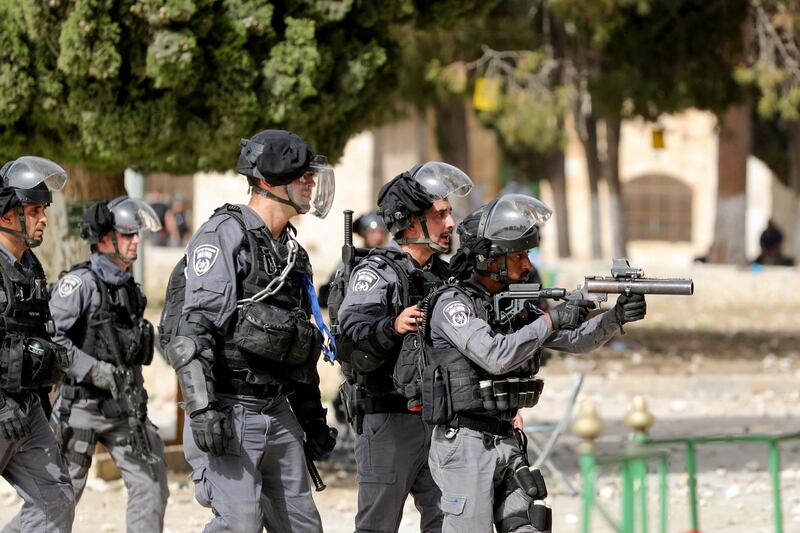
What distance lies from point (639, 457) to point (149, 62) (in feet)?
14.8

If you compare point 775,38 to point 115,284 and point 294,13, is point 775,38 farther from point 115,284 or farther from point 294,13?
point 115,284

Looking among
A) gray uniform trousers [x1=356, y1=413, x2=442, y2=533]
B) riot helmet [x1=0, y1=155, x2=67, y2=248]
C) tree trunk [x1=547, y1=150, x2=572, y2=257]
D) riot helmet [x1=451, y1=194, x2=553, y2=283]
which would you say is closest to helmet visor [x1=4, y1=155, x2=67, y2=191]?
riot helmet [x1=0, y1=155, x2=67, y2=248]

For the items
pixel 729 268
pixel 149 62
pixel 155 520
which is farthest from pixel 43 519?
pixel 729 268

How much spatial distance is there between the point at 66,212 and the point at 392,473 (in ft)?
13.6

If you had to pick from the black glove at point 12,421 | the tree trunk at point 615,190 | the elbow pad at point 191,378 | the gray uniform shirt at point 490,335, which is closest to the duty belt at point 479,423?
the gray uniform shirt at point 490,335

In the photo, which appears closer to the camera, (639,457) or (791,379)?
(639,457)

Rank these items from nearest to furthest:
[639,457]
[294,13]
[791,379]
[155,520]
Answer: [639,457]
[155,520]
[294,13]
[791,379]

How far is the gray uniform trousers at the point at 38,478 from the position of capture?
5758mm

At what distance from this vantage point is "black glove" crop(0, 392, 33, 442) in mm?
5520

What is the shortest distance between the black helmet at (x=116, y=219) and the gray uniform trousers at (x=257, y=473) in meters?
2.12

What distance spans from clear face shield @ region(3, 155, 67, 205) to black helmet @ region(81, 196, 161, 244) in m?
0.93

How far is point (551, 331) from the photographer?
16.8ft

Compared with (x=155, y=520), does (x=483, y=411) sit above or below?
above

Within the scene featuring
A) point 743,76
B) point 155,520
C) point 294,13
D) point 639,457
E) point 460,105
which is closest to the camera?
point 639,457
